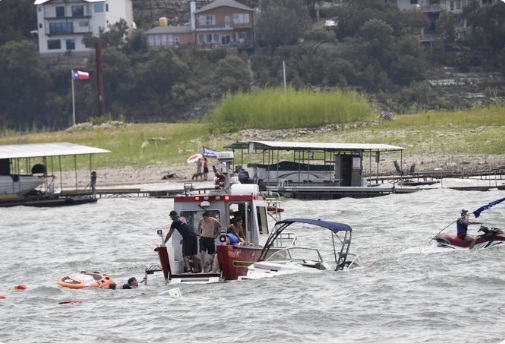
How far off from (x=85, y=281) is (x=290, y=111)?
4873 centimetres

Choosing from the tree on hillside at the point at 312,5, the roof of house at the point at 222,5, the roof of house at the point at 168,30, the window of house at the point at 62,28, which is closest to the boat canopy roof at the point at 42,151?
the roof of house at the point at 168,30

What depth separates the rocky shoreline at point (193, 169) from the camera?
6681cm

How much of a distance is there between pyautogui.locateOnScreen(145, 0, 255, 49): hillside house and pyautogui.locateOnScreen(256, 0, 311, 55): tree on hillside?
2.53 meters

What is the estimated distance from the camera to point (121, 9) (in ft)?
477

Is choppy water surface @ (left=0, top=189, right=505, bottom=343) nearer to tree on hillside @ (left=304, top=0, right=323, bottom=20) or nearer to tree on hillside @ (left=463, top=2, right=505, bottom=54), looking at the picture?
tree on hillside @ (left=463, top=2, right=505, bottom=54)

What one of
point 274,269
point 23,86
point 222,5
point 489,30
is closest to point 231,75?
point 222,5

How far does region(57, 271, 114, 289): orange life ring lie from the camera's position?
1299 inches

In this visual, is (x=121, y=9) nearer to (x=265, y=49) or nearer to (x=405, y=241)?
(x=265, y=49)

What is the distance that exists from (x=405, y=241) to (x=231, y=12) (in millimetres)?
99617

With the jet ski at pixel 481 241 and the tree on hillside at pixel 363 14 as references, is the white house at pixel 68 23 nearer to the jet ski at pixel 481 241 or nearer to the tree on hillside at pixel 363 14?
the tree on hillside at pixel 363 14

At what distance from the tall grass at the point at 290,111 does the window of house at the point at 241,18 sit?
56.8 metres

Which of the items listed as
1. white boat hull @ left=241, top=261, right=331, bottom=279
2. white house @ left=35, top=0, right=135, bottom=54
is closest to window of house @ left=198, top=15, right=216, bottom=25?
white house @ left=35, top=0, right=135, bottom=54

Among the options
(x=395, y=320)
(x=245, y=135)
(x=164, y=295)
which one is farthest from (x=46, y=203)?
(x=395, y=320)

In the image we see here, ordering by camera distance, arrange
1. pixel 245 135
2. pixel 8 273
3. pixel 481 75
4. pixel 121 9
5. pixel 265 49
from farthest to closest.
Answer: pixel 121 9
pixel 265 49
pixel 481 75
pixel 245 135
pixel 8 273
